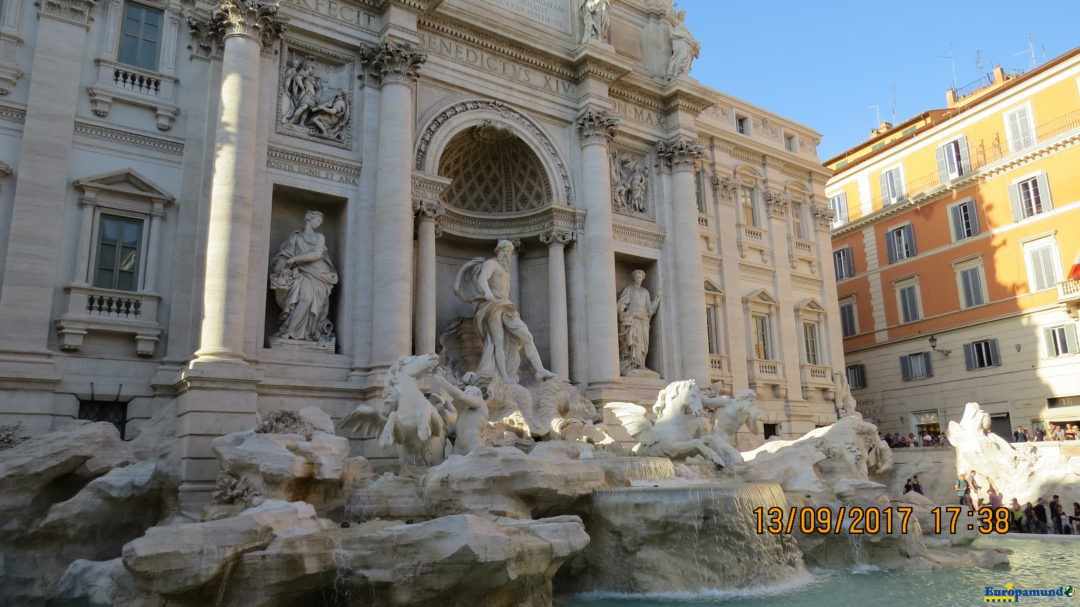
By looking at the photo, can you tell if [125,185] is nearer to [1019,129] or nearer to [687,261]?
[687,261]

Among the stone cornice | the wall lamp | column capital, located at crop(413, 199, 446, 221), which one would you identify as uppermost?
the stone cornice

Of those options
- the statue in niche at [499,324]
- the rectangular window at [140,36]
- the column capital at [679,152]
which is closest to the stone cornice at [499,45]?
the column capital at [679,152]

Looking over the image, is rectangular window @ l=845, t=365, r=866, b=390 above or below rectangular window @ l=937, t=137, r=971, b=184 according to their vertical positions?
below

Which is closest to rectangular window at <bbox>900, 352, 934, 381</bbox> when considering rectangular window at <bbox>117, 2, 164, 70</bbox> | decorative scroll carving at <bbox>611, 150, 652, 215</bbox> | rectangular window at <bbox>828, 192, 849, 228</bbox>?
rectangular window at <bbox>828, 192, 849, 228</bbox>

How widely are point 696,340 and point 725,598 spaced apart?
10.7m

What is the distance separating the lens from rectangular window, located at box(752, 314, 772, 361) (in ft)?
74.6

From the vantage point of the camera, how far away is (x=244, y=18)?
14094mm

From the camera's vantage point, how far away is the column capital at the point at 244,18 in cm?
1406

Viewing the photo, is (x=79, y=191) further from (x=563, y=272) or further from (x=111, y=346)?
(x=563, y=272)

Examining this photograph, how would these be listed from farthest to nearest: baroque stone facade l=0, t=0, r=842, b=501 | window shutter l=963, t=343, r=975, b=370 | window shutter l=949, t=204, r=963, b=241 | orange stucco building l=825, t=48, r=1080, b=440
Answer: window shutter l=949, t=204, r=963, b=241 < window shutter l=963, t=343, r=975, b=370 < orange stucco building l=825, t=48, r=1080, b=440 < baroque stone facade l=0, t=0, r=842, b=501

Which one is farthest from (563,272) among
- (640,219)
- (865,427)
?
(865,427)

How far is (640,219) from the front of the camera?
798 inches

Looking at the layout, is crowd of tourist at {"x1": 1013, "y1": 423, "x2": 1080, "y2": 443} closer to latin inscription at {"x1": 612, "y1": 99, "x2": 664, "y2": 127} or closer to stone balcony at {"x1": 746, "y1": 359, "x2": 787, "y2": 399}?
stone balcony at {"x1": 746, "y1": 359, "x2": 787, "y2": 399}

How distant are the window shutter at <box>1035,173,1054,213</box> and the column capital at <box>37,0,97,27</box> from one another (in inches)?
1012
